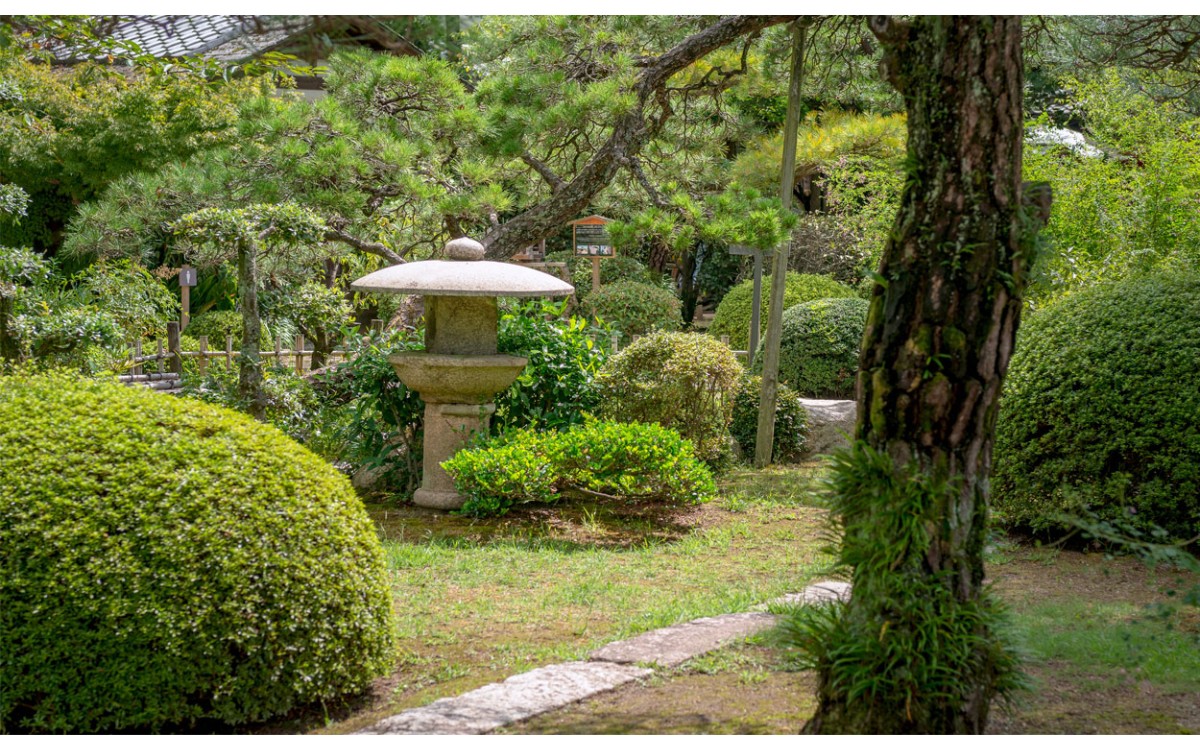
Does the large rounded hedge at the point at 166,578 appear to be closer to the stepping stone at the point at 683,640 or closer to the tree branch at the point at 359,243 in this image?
the stepping stone at the point at 683,640

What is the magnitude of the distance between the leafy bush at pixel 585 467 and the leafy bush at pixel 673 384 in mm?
1372

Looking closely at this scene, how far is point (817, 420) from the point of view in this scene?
9531mm

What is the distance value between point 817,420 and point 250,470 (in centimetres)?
672

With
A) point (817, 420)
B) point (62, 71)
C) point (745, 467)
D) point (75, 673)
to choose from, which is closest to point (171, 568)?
point (75, 673)

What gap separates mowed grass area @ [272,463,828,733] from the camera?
400 cm

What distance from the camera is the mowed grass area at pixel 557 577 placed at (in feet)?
13.1

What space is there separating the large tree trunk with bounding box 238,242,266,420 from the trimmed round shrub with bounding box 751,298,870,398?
5.36 metres

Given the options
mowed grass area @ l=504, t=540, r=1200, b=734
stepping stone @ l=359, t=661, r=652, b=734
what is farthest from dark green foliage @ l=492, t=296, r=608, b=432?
stepping stone @ l=359, t=661, r=652, b=734

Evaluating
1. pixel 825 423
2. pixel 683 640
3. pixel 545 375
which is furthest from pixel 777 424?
pixel 683 640

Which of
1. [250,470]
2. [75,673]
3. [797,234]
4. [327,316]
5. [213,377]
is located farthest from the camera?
[797,234]

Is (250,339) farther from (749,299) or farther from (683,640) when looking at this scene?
(749,299)

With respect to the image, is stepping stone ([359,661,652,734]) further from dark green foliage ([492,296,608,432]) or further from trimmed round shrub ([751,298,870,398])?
trimmed round shrub ([751,298,870,398])

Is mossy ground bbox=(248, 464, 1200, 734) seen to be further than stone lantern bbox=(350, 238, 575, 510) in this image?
No

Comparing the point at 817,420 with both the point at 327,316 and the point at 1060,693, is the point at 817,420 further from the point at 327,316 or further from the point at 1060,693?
the point at 1060,693
